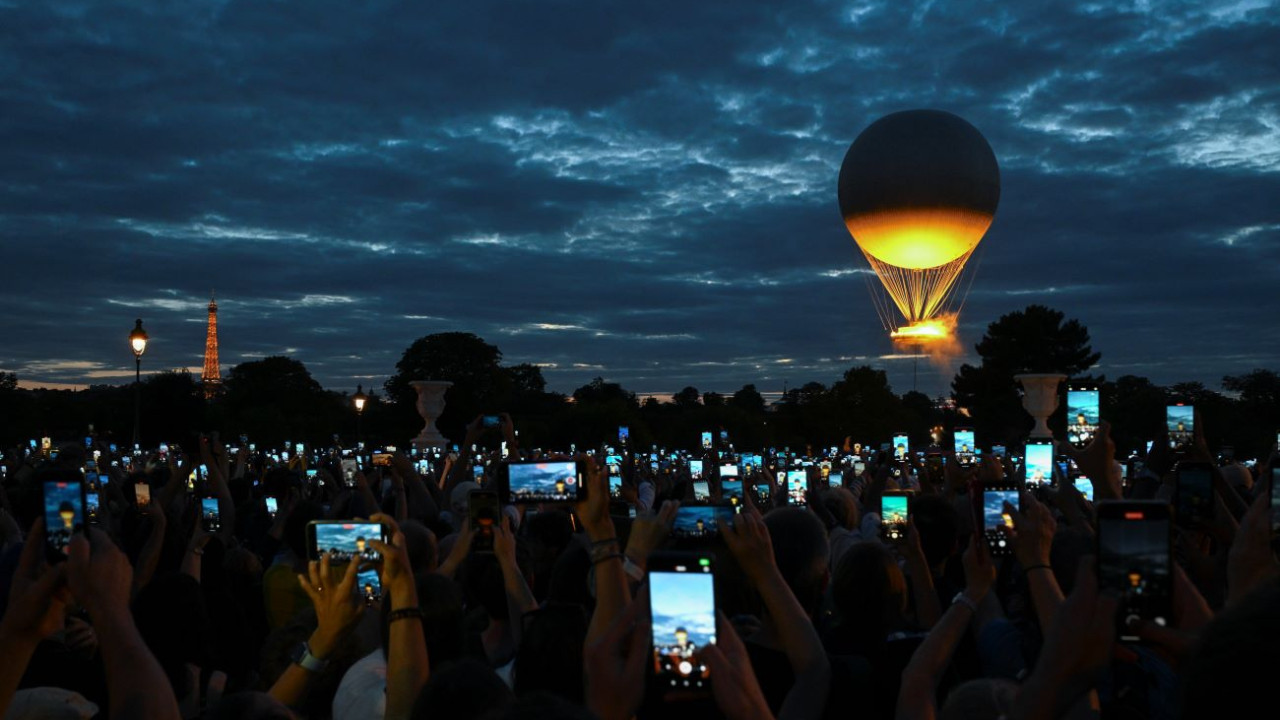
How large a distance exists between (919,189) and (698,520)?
95.5ft

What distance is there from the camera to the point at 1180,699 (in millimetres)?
1707

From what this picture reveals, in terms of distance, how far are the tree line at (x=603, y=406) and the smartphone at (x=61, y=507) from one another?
64402 millimetres

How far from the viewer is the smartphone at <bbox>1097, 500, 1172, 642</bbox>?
3.01 m

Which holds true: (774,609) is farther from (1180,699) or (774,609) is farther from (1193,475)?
(1193,475)

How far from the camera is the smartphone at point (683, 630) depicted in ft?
11.3

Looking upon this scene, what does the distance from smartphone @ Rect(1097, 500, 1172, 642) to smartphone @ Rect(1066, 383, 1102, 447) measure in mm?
13843

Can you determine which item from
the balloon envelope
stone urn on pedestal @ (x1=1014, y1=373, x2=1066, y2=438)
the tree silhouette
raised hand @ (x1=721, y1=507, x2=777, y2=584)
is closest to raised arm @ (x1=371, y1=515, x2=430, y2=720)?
raised hand @ (x1=721, y1=507, x2=777, y2=584)

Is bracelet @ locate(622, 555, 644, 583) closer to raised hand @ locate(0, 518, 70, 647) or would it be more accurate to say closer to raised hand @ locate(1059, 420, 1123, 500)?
raised hand @ locate(0, 518, 70, 647)

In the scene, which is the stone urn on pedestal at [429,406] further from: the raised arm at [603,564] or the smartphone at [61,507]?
the raised arm at [603,564]

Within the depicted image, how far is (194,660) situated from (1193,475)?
18.2 feet

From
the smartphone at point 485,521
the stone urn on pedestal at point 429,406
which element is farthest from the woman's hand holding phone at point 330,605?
the stone urn on pedestal at point 429,406

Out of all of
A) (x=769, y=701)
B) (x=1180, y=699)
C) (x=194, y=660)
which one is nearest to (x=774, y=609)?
(x=769, y=701)

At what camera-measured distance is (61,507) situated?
4.66 meters

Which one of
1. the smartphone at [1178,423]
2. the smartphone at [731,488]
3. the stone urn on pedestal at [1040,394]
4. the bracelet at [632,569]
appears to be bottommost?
the smartphone at [731,488]
